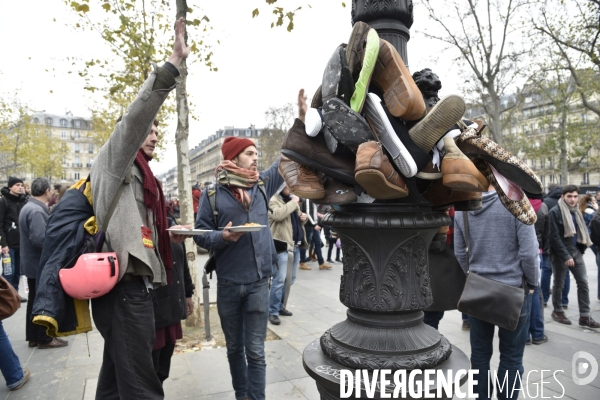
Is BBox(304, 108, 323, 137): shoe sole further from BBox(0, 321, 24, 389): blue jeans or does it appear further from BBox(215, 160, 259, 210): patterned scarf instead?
BBox(0, 321, 24, 389): blue jeans

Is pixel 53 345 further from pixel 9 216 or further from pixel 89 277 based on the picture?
pixel 89 277

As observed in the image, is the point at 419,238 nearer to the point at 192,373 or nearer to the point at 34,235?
the point at 192,373

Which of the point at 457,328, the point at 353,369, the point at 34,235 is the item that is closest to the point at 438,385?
the point at 353,369

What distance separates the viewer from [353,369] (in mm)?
1515

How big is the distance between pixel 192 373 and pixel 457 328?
3574 millimetres

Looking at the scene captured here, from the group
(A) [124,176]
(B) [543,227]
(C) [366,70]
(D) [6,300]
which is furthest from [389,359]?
(B) [543,227]

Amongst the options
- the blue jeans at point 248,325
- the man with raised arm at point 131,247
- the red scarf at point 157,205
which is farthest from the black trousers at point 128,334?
the blue jeans at point 248,325

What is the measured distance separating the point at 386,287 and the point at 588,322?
570cm

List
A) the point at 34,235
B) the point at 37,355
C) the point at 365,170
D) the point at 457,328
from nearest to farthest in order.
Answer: the point at 365,170, the point at 37,355, the point at 34,235, the point at 457,328

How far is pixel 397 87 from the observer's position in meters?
1.31

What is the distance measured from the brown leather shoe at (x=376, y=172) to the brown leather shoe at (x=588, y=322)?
5.93m

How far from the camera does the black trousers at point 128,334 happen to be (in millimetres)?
2291

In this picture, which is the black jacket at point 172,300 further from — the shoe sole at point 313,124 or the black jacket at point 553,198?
the black jacket at point 553,198

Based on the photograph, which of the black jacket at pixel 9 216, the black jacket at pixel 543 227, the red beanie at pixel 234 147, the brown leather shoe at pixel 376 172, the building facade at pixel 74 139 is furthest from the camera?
the building facade at pixel 74 139
